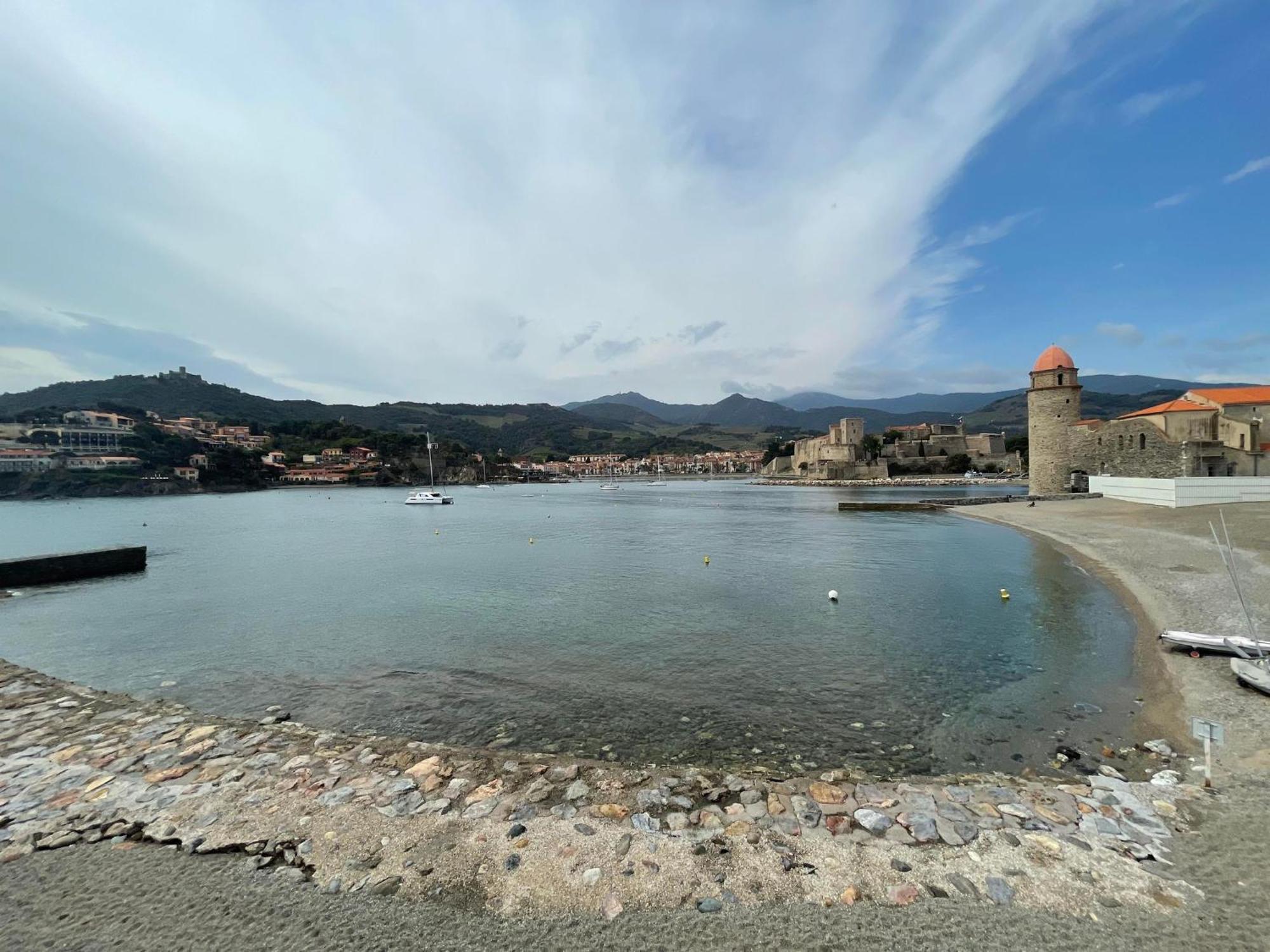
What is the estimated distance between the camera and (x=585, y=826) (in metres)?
3.90

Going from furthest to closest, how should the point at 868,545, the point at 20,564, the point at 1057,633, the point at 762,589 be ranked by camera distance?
the point at 868,545 < the point at 20,564 < the point at 762,589 < the point at 1057,633

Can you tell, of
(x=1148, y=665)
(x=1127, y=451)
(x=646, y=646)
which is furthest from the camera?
(x=1127, y=451)

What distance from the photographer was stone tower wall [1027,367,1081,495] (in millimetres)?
39000

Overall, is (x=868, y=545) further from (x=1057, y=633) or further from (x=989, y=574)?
(x=1057, y=633)

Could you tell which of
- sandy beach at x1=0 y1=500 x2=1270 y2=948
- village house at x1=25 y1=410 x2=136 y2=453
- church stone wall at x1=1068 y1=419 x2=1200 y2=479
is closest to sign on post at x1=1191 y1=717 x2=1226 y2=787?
sandy beach at x1=0 y1=500 x2=1270 y2=948

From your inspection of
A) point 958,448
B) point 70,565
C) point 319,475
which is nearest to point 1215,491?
point 70,565

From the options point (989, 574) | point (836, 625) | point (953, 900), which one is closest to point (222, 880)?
point (953, 900)

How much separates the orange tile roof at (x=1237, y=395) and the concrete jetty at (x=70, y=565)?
2194 inches

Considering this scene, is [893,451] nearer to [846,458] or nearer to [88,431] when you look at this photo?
[846,458]

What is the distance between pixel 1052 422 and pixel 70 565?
54374mm

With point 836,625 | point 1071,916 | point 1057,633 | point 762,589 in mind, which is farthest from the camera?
point 762,589

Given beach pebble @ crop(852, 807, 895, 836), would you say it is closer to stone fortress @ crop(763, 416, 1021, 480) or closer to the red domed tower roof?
the red domed tower roof

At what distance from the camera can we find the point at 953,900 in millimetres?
3014

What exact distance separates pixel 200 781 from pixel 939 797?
611cm
